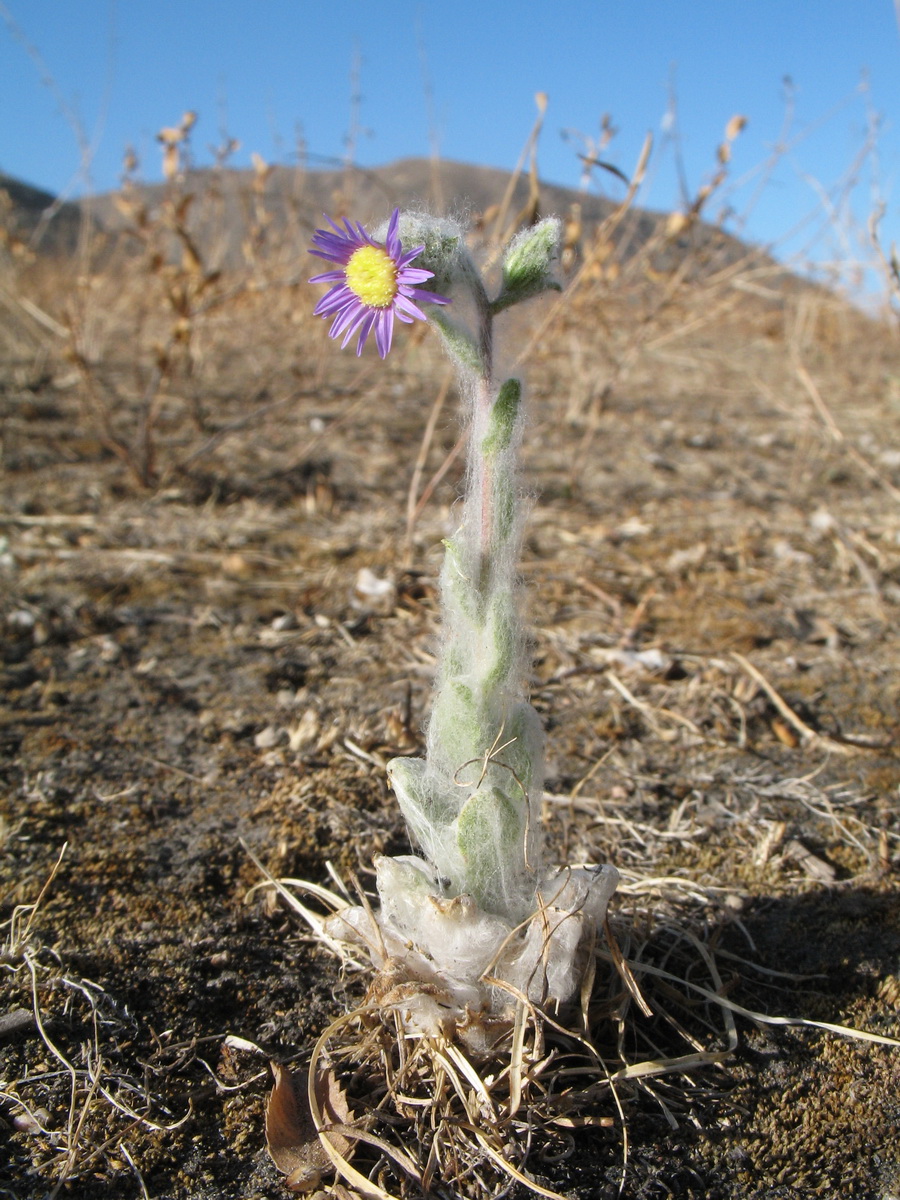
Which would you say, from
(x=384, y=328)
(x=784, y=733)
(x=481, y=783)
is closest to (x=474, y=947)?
(x=481, y=783)

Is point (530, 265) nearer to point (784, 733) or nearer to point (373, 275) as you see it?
point (373, 275)

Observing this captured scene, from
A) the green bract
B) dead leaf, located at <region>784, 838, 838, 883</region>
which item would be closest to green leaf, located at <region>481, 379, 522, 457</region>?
the green bract

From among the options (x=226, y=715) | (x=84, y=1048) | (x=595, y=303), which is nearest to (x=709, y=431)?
(x=595, y=303)

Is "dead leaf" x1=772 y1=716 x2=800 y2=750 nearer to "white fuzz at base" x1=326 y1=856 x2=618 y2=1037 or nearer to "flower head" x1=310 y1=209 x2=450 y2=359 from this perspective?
"white fuzz at base" x1=326 y1=856 x2=618 y2=1037

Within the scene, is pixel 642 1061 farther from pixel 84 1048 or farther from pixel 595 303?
pixel 595 303

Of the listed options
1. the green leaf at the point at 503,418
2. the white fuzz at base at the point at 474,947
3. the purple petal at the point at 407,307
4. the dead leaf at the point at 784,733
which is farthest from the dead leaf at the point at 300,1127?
the dead leaf at the point at 784,733

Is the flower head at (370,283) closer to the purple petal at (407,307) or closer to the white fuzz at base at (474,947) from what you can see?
the purple petal at (407,307)

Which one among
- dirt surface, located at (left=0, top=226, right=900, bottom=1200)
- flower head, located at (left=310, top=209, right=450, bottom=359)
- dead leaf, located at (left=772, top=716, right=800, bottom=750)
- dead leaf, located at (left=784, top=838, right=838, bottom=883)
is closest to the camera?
flower head, located at (left=310, top=209, right=450, bottom=359)

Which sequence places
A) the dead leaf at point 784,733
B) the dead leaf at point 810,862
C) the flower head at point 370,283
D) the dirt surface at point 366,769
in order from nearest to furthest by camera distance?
the flower head at point 370,283 < the dirt surface at point 366,769 < the dead leaf at point 810,862 < the dead leaf at point 784,733
